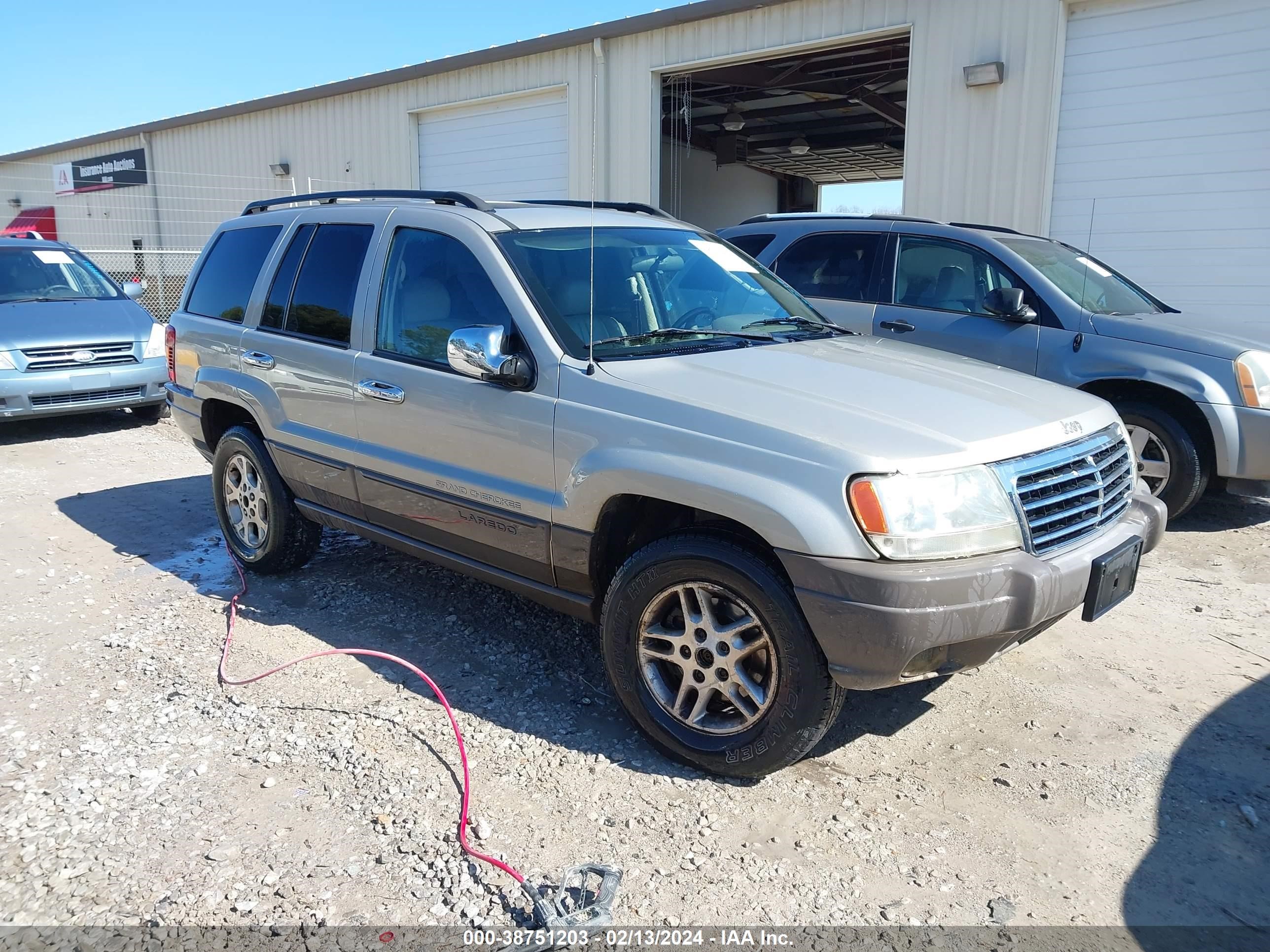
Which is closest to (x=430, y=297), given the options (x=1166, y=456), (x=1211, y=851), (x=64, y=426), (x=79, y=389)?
(x=1211, y=851)

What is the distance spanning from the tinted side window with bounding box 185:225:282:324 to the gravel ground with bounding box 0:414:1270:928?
1.57 meters

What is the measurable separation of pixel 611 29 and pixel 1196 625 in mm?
10318

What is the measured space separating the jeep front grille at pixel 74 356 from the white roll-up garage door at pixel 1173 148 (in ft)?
29.7

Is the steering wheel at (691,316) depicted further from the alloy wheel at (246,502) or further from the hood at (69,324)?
the hood at (69,324)

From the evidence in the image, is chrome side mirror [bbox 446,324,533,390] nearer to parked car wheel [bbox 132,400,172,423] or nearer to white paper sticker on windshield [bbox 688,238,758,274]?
white paper sticker on windshield [bbox 688,238,758,274]

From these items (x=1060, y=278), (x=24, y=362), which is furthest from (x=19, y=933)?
(x=24, y=362)

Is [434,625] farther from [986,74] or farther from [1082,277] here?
[986,74]

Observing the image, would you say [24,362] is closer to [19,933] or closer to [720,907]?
[19,933]

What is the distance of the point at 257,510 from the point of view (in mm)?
5133

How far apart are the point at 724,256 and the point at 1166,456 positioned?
3362mm

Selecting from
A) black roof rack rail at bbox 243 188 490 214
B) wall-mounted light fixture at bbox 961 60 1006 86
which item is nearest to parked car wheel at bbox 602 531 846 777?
black roof rack rail at bbox 243 188 490 214

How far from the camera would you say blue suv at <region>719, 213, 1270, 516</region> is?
19.1ft

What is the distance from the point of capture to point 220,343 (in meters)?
5.14

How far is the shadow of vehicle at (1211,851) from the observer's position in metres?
2.54
